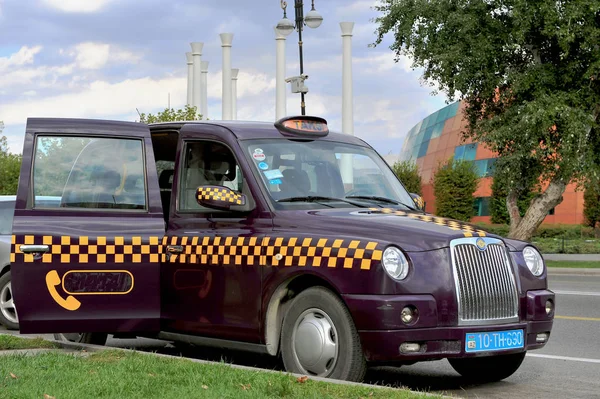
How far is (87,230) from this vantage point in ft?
27.3

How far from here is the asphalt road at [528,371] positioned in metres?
7.80

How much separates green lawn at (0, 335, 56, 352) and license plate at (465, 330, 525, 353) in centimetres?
385

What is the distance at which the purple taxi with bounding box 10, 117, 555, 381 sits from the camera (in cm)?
710

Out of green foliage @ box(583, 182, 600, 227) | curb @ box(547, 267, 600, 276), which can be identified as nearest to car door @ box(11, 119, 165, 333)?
curb @ box(547, 267, 600, 276)

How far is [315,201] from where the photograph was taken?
8.16 m

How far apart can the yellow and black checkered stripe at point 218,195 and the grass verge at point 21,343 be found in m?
2.18

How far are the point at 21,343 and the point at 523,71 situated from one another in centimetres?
2596

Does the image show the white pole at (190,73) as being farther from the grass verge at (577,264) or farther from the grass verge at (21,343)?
the grass verge at (21,343)

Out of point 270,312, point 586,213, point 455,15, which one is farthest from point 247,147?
point 586,213

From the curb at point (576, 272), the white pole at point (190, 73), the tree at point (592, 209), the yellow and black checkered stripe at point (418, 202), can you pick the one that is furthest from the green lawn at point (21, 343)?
the white pole at point (190, 73)

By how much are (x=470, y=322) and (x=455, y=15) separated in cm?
2602

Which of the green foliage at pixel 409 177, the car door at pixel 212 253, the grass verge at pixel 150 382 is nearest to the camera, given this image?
the grass verge at pixel 150 382

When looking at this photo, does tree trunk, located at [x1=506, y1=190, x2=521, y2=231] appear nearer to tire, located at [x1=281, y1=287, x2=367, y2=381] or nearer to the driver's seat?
the driver's seat

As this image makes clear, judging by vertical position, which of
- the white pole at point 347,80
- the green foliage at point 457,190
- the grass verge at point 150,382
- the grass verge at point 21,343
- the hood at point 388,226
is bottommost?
the grass verge at point 21,343
